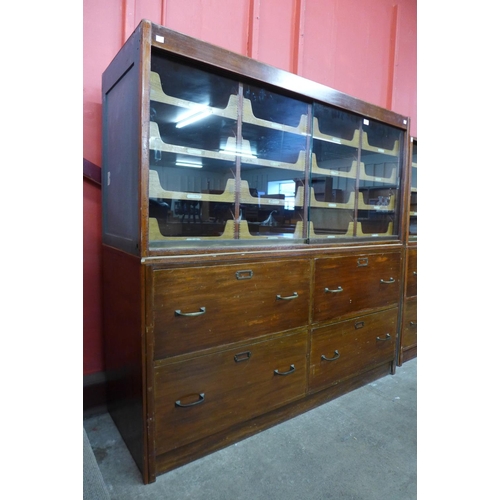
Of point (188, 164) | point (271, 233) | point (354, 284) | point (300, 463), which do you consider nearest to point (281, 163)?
point (271, 233)

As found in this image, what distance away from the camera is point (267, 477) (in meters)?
1.52

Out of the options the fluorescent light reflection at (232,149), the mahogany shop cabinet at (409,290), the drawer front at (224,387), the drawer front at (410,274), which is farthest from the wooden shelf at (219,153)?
the drawer front at (410,274)

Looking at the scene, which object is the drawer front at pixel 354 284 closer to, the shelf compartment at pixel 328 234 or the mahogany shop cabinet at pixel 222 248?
A: the mahogany shop cabinet at pixel 222 248

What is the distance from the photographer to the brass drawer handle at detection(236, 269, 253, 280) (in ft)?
5.32

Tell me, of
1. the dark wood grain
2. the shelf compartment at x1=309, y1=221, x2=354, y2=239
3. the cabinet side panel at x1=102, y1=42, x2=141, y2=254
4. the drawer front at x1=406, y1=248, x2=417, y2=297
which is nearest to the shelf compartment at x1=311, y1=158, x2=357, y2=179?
the shelf compartment at x1=309, y1=221, x2=354, y2=239

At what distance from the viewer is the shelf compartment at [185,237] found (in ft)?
4.92

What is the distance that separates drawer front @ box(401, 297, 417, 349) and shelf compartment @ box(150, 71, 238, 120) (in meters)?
1.94

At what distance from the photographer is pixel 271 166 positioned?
1.88 metres

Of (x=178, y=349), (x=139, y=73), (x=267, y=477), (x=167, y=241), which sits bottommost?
(x=267, y=477)

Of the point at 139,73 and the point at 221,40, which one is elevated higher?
the point at 221,40
